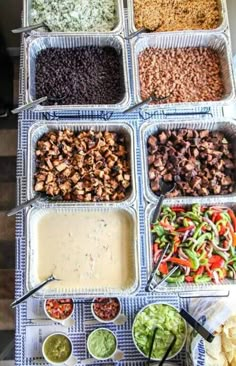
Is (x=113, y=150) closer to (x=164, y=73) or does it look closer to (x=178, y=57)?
(x=164, y=73)

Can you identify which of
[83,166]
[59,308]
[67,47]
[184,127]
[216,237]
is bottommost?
[59,308]

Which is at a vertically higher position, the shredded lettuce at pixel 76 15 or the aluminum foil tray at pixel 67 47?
the shredded lettuce at pixel 76 15

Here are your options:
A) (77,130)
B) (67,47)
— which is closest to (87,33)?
(67,47)

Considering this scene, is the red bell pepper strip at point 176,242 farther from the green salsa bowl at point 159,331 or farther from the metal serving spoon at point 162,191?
the green salsa bowl at point 159,331

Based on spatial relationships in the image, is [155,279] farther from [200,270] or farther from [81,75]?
[81,75]

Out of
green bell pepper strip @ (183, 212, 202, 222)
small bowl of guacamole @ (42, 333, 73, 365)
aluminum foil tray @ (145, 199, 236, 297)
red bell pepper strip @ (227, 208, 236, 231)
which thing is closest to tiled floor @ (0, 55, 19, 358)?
small bowl of guacamole @ (42, 333, 73, 365)

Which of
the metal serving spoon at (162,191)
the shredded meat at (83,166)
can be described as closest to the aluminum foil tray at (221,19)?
the shredded meat at (83,166)
